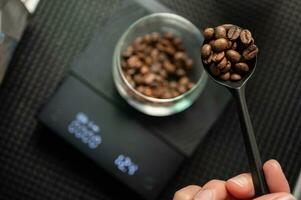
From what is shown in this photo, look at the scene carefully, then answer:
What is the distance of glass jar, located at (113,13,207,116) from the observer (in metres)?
0.72

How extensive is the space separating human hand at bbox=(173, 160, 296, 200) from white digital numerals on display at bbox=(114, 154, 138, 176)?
149 mm

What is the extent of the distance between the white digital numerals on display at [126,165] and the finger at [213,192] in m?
0.18

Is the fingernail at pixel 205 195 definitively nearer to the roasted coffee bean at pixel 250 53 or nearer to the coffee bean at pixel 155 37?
the roasted coffee bean at pixel 250 53

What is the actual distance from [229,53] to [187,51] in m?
0.23

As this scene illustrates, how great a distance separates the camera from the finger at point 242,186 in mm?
569

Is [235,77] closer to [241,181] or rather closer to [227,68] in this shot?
[227,68]

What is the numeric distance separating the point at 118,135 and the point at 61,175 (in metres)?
0.12

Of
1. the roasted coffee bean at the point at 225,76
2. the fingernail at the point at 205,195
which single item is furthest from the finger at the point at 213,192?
the roasted coffee bean at the point at 225,76

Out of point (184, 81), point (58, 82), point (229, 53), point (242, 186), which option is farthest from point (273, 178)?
point (58, 82)

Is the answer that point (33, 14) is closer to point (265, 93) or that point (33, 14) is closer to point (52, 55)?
point (52, 55)

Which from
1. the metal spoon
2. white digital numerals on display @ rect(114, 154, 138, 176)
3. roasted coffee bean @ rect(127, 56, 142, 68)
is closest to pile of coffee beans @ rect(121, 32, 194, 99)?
roasted coffee bean @ rect(127, 56, 142, 68)

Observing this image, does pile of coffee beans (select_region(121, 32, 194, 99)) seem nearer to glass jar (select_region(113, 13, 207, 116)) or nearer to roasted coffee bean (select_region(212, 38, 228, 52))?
glass jar (select_region(113, 13, 207, 116))

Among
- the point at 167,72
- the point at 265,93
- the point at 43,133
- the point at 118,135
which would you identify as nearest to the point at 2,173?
the point at 43,133

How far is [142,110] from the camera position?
0.74m
